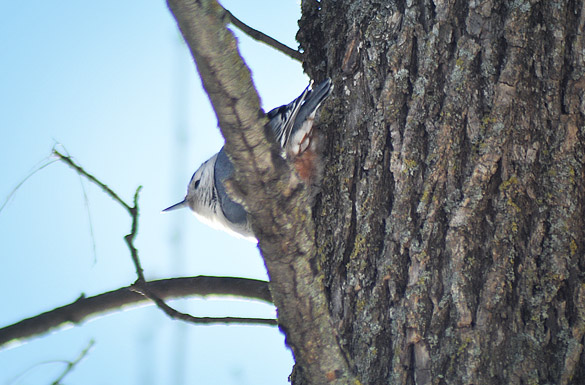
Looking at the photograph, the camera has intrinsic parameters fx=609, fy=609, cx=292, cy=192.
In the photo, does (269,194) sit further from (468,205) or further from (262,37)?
(262,37)

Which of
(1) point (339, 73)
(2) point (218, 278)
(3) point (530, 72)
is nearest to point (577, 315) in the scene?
(3) point (530, 72)

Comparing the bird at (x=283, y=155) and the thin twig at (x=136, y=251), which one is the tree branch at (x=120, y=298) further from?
the thin twig at (x=136, y=251)

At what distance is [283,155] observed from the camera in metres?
1.52

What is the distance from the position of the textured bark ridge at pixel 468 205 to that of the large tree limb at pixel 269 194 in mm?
331

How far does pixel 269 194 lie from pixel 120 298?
115 cm

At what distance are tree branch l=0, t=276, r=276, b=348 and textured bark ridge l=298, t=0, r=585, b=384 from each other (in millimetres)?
426

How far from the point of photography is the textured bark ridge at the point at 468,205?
138 cm

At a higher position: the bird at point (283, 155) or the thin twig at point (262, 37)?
the thin twig at point (262, 37)

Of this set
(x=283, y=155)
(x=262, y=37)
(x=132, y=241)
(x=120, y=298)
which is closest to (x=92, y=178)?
(x=132, y=241)

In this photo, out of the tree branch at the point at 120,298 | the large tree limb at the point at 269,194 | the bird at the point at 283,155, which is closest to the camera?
the large tree limb at the point at 269,194

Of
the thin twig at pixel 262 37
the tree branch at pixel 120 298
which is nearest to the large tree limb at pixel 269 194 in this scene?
the tree branch at pixel 120 298

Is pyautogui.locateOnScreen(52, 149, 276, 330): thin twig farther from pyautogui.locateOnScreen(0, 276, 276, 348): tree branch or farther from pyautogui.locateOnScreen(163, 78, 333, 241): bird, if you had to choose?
pyautogui.locateOnScreen(0, 276, 276, 348): tree branch

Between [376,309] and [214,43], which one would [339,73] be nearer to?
[376,309]

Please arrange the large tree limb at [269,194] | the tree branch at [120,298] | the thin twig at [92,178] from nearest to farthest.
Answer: the large tree limb at [269,194], the thin twig at [92,178], the tree branch at [120,298]
